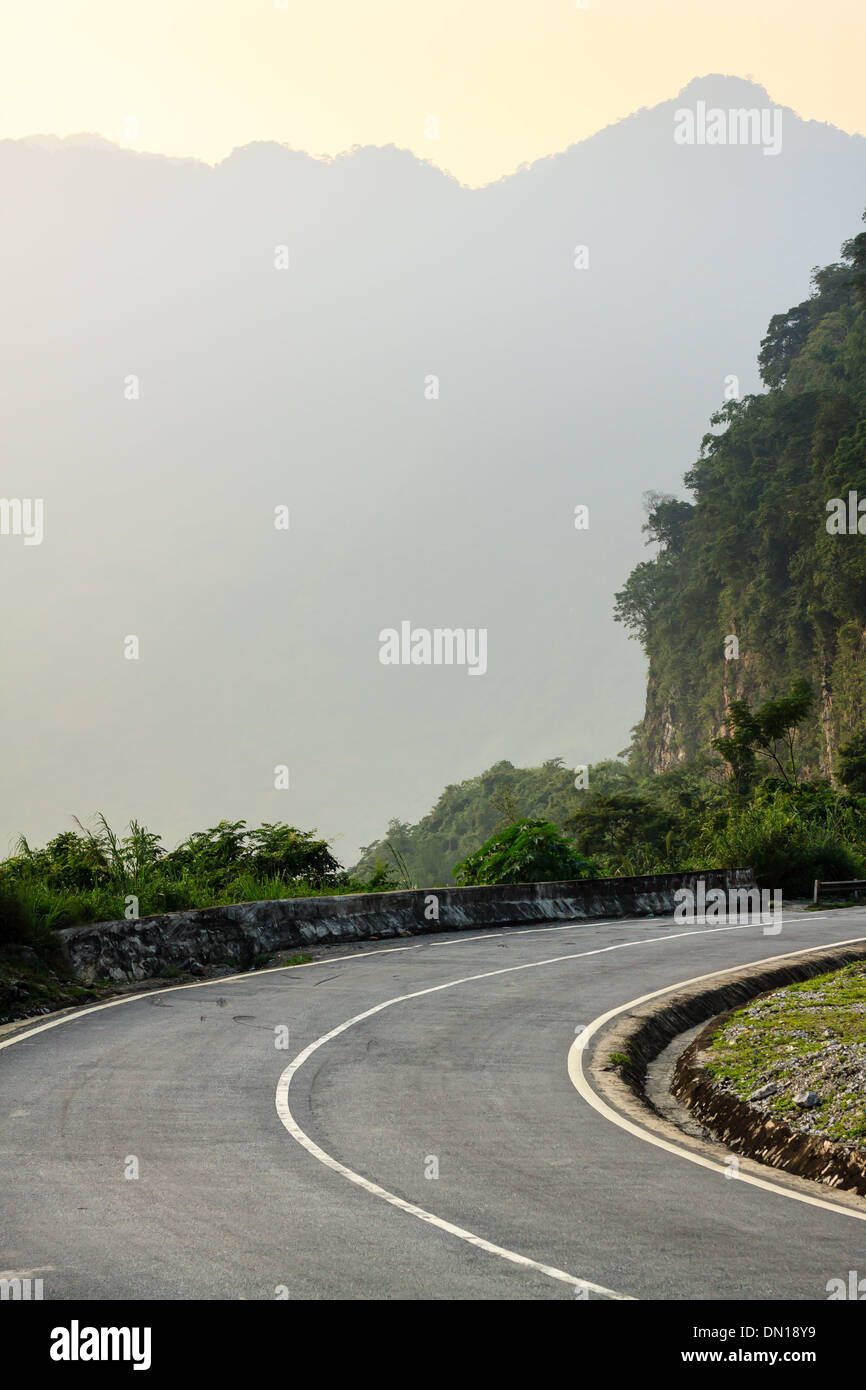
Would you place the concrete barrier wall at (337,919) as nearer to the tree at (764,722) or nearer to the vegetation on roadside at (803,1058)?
the vegetation on roadside at (803,1058)

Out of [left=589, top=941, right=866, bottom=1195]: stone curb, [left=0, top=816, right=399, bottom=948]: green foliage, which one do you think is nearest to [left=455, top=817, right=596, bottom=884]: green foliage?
[left=0, top=816, right=399, bottom=948]: green foliage

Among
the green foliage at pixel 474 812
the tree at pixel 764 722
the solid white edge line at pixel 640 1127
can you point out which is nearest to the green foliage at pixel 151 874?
the solid white edge line at pixel 640 1127

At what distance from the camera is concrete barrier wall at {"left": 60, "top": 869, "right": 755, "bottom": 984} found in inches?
679

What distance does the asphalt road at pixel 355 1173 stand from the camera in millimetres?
6336

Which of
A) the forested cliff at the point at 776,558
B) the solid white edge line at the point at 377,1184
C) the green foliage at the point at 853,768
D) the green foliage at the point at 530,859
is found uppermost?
the forested cliff at the point at 776,558

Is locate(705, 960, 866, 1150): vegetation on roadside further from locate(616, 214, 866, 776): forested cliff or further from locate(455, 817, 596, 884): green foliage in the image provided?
locate(616, 214, 866, 776): forested cliff

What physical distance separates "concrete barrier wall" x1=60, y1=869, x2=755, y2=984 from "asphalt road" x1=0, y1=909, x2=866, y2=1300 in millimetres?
1722

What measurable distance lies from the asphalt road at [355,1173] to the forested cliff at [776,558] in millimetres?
57413

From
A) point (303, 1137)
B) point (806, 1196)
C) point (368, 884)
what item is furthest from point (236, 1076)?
point (368, 884)

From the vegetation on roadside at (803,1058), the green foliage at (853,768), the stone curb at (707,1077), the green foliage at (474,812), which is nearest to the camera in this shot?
the stone curb at (707,1077)

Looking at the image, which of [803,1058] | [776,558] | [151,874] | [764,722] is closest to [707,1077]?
[803,1058]

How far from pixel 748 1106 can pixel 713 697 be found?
281 ft
